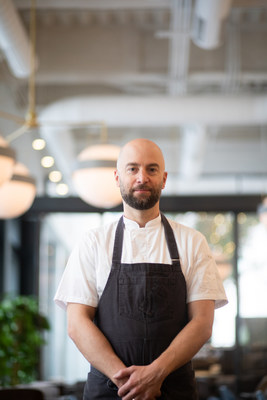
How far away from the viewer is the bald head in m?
2.13

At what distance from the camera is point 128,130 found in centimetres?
1038

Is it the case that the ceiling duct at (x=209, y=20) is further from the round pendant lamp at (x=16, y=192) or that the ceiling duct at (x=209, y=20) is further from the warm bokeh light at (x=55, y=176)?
the warm bokeh light at (x=55, y=176)

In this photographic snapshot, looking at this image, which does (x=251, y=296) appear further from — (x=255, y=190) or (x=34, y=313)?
(x=34, y=313)

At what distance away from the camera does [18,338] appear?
812 centimetres

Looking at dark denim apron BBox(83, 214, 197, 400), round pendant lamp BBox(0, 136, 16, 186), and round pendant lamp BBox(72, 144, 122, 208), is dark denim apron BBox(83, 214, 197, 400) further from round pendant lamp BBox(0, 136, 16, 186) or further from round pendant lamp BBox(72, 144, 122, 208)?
round pendant lamp BBox(72, 144, 122, 208)

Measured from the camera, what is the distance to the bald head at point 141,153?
213cm

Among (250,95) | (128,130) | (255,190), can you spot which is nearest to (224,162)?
(255,190)

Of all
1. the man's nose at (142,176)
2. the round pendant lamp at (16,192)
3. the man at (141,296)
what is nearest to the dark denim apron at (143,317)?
the man at (141,296)

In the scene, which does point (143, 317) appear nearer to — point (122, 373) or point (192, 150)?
point (122, 373)

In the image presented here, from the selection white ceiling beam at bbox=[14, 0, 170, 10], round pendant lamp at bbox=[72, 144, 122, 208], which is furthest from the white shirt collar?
white ceiling beam at bbox=[14, 0, 170, 10]

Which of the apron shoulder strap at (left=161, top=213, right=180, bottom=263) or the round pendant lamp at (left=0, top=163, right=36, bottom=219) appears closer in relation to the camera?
the apron shoulder strap at (left=161, top=213, right=180, bottom=263)

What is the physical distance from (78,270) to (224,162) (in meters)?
9.39

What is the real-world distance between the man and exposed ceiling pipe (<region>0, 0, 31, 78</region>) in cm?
343

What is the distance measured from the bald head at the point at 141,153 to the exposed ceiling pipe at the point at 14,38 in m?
3.35
